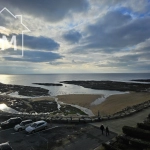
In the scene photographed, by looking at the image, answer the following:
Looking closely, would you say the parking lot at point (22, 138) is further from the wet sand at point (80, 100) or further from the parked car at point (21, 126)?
the wet sand at point (80, 100)

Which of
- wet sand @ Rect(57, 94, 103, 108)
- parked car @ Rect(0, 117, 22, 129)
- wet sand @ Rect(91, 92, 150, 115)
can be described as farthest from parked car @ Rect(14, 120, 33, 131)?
wet sand @ Rect(57, 94, 103, 108)

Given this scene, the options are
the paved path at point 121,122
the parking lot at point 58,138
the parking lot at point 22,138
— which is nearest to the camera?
the parking lot at point 58,138

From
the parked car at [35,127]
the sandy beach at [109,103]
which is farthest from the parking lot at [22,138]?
the sandy beach at [109,103]

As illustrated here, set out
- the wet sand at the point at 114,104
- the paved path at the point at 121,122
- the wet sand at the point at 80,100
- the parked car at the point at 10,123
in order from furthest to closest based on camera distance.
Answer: the wet sand at the point at 80,100, the wet sand at the point at 114,104, the paved path at the point at 121,122, the parked car at the point at 10,123

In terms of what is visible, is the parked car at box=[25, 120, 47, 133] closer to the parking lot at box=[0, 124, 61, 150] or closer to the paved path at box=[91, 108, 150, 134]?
the parking lot at box=[0, 124, 61, 150]

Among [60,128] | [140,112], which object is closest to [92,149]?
[60,128]

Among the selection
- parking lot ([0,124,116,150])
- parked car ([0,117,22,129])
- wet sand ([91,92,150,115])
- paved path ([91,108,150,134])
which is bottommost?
wet sand ([91,92,150,115])

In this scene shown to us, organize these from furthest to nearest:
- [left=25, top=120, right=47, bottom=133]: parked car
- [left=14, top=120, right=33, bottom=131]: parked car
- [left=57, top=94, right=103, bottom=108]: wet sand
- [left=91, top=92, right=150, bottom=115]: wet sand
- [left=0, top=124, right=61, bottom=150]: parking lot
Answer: [left=57, top=94, right=103, bottom=108]: wet sand
[left=91, top=92, right=150, bottom=115]: wet sand
[left=14, top=120, right=33, bottom=131]: parked car
[left=25, top=120, right=47, bottom=133]: parked car
[left=0, top=124, right=61, bottom=150]: parking lot

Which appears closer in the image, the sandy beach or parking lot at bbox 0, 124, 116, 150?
parking lot at bbox 0, 124, 116, 150

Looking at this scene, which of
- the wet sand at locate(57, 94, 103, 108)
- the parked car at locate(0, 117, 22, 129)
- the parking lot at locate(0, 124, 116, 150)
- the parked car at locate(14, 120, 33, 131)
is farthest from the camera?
the wet sand at locate(57, 94, 103, 108)

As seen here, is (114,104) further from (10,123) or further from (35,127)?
(10,123)

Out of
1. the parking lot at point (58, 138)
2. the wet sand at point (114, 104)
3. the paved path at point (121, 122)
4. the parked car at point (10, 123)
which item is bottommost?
the wet sand at point (114, 104)

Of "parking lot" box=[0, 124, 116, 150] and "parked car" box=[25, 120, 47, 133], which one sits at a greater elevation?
"parked car" box=[25, 120, 47, 133]
